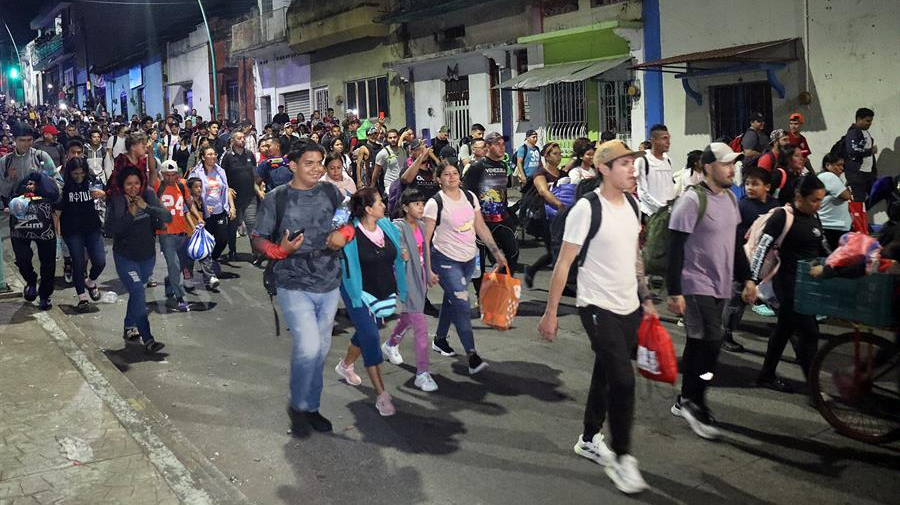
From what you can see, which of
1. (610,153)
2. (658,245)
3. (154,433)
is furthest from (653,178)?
(154,433)

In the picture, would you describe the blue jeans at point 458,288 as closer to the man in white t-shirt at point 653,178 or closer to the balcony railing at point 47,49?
the man in white t-shirt at point 653,178

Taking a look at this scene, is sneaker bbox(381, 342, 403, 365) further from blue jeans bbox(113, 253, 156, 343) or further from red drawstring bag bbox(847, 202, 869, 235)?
red drawstring bag bbox(847, 202, 869, 235)

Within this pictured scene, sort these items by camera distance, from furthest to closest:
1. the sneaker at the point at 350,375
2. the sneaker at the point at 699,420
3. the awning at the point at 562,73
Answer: the awning at the point at 562,73, the sneaker at the point at 350,375, the sneaker at the point at 699,420

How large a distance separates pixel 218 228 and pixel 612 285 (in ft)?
26.8

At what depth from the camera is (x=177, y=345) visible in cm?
848

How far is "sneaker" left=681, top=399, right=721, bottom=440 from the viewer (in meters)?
5.56

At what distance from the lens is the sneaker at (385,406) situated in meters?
6.18

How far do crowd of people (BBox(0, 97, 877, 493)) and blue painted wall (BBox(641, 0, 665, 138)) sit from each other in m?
6.49

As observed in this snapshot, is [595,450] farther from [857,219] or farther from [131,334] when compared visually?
[857,219]

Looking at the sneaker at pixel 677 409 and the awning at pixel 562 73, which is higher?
the awning at pixel 562 73

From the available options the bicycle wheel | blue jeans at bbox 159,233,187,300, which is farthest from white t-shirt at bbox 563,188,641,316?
blue jeans at bbox 159,233,187,300

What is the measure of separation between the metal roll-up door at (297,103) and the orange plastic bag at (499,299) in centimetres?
2690

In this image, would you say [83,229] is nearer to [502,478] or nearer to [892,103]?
[502,478]

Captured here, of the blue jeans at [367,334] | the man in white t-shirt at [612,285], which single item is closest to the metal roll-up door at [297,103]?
the blue jeans at [367,334]
